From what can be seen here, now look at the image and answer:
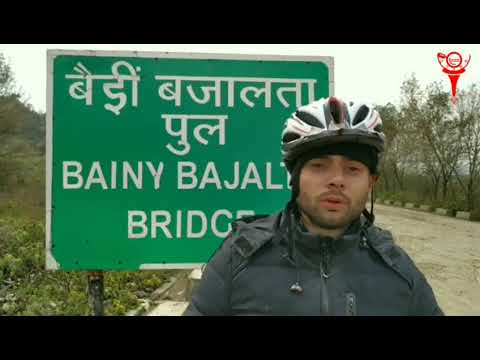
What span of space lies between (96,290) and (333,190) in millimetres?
1433

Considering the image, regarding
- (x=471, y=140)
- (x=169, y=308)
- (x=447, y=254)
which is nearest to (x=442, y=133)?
(x=471, y=140)

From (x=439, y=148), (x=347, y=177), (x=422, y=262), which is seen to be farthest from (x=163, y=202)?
(x=439, y=148)

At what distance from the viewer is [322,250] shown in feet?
4.69

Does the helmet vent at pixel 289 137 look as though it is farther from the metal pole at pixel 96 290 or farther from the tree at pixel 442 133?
the tree at pixel 442 133

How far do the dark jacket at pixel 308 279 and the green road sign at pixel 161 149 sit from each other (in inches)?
26.8

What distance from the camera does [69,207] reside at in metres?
2.08

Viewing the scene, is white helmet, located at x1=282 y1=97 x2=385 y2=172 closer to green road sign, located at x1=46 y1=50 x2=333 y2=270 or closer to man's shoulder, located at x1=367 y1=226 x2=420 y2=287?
man's shoulder, located at x1=367 y1=226 x2=420 y2=287

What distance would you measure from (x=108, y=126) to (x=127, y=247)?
2.09 feet

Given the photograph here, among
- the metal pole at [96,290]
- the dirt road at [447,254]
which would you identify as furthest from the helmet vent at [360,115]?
the dirt road at [447,254]

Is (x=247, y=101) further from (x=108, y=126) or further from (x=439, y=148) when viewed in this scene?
(x=439, y=148)

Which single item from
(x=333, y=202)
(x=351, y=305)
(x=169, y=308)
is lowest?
(x=169, y=308)

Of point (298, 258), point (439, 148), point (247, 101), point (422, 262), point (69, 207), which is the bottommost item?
point (422, 262)

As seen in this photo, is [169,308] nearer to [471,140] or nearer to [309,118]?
[309,118]
